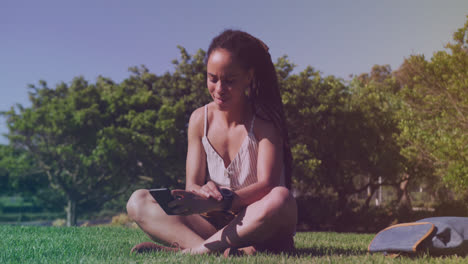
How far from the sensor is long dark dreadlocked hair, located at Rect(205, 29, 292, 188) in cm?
343

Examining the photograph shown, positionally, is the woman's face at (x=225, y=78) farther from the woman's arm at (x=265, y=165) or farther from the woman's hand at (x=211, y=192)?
the woman's hand at (x=211, y=192)

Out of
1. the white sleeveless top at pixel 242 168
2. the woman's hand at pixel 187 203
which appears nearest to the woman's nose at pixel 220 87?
the white sleeveless top at pixel 242 168

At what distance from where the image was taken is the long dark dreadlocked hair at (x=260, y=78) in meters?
3.43

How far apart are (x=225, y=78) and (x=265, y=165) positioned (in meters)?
0.77


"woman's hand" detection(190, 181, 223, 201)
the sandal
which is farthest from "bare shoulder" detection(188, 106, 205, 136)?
the sandal

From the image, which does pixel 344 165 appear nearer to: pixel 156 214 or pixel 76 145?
pixel 76 145

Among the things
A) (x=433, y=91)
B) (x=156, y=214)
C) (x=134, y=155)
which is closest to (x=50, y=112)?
(x=134, y=155)

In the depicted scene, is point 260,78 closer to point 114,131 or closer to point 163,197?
point 163,197

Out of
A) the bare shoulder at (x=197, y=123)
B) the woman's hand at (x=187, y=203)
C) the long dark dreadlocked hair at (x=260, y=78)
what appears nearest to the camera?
the woman's hand at (x=187, y=203)

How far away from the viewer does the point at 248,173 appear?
138 inches

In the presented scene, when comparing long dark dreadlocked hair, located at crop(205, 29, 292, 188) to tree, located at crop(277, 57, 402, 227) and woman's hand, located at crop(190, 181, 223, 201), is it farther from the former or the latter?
tree, located at crop(277, 57, 402, 227)

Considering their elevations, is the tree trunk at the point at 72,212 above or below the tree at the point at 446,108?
below

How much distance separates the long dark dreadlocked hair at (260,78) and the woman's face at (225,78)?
0.34 ft

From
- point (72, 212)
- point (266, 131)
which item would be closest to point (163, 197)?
point (266, 131)
